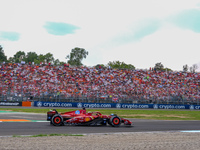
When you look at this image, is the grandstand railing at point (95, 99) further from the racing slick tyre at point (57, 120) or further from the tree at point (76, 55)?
the tree at point (76, 55)

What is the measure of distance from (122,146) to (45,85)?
106 ft

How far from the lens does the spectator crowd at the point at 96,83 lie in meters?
38.4

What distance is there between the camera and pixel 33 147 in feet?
25.8

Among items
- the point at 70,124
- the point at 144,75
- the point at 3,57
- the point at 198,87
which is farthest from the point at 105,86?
the point at 3,57

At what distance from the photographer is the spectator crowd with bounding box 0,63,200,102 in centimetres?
3838

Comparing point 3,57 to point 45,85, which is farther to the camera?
point 3,57

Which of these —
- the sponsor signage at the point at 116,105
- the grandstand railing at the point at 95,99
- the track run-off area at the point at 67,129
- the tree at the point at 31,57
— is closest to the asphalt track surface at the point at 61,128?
the track run-off area at the point at 67,129

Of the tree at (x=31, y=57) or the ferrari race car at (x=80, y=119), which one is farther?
the tree at (x=31, y=57)

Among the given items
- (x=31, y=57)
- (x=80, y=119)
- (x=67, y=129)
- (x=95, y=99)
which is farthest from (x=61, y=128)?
(x=31, y=57)

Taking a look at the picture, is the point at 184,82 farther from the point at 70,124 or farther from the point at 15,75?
Answer: the point at 70,124

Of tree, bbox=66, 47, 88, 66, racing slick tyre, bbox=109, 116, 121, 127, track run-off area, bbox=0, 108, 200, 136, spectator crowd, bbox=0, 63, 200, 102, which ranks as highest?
tree, bbox=66, 47, 88, 66

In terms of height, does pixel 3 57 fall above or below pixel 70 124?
above

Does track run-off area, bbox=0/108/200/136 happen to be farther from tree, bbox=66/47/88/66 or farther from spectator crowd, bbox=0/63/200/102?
tree, bbox=66/47/88/66

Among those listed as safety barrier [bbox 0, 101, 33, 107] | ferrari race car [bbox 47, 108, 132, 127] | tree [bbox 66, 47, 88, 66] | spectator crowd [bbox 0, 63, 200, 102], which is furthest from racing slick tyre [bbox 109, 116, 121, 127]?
tree [bbox 66, 47, 88, 66]
